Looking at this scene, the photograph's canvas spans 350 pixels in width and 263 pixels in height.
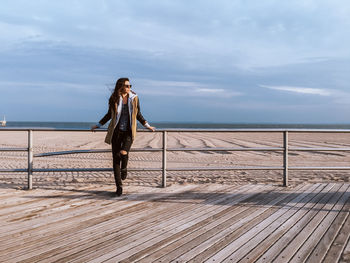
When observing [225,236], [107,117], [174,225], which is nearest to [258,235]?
[225,236]

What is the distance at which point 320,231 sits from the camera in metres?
3.20

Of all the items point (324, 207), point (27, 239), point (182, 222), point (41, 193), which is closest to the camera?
point (27, 239)

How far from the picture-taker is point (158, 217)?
3.64 m

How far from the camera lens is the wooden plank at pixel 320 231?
259 cm

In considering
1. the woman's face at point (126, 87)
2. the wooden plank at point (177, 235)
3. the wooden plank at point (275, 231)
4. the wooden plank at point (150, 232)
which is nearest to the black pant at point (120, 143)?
the woman's face at point (126, 87)

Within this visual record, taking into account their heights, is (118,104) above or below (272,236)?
above

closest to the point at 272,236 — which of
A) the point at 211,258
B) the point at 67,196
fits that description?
the point at 211,258

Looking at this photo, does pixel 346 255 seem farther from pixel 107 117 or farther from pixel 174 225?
pixel 107 117

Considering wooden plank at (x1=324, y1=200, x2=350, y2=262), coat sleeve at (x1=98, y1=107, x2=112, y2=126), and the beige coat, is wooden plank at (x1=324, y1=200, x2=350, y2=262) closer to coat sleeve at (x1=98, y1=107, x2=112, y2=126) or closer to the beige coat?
the beige coat

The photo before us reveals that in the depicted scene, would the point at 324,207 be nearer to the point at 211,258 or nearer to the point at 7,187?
the point at 211,258

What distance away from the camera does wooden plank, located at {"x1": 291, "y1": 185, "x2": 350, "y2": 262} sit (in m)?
2.59

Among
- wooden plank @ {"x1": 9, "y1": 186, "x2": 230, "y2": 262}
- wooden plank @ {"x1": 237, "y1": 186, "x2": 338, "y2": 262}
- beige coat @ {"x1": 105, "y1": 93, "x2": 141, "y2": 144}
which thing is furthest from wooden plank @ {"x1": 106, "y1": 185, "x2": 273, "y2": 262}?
beige coat @ {"x1": 105, "y1": 93, "x2": 141, "y2": 144}

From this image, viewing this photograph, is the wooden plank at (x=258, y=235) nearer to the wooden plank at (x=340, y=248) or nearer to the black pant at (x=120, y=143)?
the wooden plank at (x=340, y=248)

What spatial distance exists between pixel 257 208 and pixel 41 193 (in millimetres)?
3070
